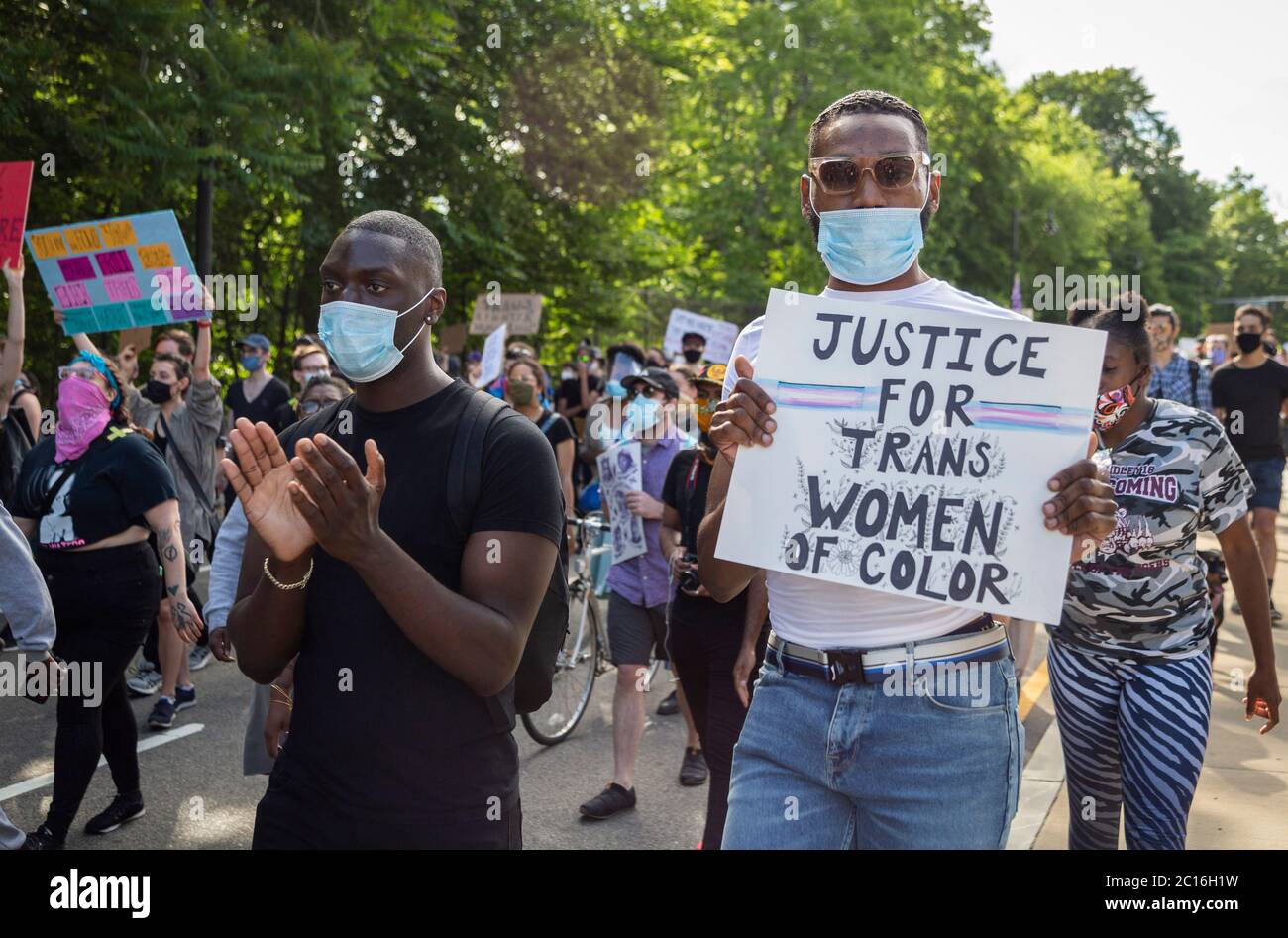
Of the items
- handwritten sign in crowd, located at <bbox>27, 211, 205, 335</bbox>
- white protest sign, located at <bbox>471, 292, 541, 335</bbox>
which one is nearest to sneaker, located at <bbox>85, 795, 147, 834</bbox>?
handwritten sign in crowd, located at <bbox>27, 211, 205, 335</bbox>

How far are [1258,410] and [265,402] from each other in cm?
777

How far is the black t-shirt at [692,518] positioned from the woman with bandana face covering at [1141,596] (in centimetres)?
136

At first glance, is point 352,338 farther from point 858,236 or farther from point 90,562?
point 90,562

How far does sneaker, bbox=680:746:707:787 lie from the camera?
21.4 feet

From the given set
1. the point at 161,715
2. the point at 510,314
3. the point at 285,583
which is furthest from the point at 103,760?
the point at 510,314

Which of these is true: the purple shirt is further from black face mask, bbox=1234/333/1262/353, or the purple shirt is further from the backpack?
black face mask, bbox=1234/333/1262/353

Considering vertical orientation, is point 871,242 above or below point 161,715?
above

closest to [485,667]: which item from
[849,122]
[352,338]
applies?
[352,338]

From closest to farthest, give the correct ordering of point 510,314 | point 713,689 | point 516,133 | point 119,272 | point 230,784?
point 713,689, point 230,784, point 119,272, point 510,314, point 516,133

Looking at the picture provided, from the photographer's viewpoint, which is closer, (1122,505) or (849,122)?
(849,122)

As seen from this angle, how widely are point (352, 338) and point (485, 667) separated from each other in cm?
75

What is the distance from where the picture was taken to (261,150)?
11.9m

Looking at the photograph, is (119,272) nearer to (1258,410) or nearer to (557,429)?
(557,429)

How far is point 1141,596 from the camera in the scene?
393 centimetres
